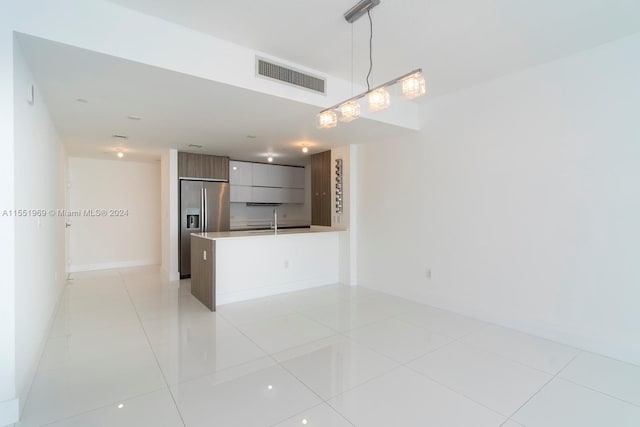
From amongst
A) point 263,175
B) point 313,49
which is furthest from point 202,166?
point 313,49

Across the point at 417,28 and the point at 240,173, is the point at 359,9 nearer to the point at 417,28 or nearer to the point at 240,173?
the point at 417,28

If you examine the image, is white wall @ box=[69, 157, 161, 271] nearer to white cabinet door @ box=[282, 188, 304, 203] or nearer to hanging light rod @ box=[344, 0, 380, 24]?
white cabinet door @ box=[282, 188, 304, 203]

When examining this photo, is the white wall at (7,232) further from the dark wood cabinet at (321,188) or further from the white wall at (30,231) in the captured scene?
the dark wood cabinet at (321,188)

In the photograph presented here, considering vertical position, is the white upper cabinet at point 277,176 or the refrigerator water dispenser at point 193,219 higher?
the white upper cabinet at point 277,176

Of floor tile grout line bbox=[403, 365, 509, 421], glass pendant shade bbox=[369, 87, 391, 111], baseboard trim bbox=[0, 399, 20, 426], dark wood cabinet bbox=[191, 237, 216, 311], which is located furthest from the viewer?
dark wood cabinet bbox=[191, 237, 216, 311]

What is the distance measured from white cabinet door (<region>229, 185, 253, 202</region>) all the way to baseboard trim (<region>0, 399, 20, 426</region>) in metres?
4.73

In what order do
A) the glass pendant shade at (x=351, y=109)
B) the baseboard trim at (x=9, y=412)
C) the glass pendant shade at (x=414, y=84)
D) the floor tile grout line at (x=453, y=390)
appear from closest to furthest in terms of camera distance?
the baseboard trim at (x=9, y=412)
the floor tile grout line at (x=453, y=390)
the glass pendant shade at (x=414, y=84)
the glass pendant shade at (x=351, y=109)

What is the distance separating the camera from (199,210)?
5805mm

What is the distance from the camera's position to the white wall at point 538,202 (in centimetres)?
260

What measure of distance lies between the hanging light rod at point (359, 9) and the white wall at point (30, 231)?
85.5 inches

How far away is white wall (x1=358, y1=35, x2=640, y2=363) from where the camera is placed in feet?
8.53

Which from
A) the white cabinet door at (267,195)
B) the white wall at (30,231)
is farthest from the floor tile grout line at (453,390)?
the white cabinet door at (267,195)

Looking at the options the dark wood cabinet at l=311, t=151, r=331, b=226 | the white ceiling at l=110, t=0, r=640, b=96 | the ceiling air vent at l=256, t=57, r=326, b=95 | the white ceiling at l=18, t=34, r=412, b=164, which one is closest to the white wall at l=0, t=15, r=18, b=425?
the white ceiling at l=18, t=34, r=412, b=164

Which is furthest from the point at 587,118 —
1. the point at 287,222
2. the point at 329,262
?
the point at 287,222
